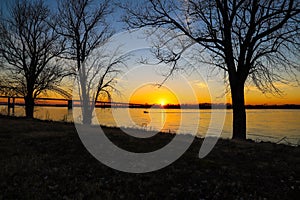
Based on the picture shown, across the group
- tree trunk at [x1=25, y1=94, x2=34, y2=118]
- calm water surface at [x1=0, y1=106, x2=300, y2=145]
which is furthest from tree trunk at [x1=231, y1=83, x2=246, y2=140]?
tree trunk at [x1=25, y1=94, x2=34, y2=118]

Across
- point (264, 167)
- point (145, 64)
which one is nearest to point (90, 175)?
point (264, 167)

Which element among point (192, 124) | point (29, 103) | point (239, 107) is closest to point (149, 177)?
point (239, 107)

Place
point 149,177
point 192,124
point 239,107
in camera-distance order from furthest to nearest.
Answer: point 192,124 → point 239,107 → point 149,177

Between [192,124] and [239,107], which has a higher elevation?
[239,107]

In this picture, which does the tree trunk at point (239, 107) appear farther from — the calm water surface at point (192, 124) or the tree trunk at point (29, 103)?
the tree trunk at point (29, 103)

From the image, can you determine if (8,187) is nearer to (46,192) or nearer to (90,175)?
(46,192)

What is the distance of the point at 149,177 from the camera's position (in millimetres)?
7180

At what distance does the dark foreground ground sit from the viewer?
595 centimetres

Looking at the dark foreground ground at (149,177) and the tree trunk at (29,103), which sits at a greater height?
the tree trunk at (29,103)

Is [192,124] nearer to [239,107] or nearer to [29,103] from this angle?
[29,103]

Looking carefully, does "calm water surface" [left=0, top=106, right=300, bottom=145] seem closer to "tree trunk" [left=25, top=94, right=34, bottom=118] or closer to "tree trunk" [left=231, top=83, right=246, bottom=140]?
"tree trunk" [left=25, top=94, right=34, bottom=118]

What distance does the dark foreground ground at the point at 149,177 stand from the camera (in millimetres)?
→ 5949

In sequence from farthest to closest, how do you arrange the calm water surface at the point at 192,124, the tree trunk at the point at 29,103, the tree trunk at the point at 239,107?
the tree trunk at the point at 29,103, the calm water surface at the point at 192,124, the tree trunk at the point at 239,107

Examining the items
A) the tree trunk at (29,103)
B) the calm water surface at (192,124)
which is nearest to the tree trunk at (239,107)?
the calm water surface at (192,124)
